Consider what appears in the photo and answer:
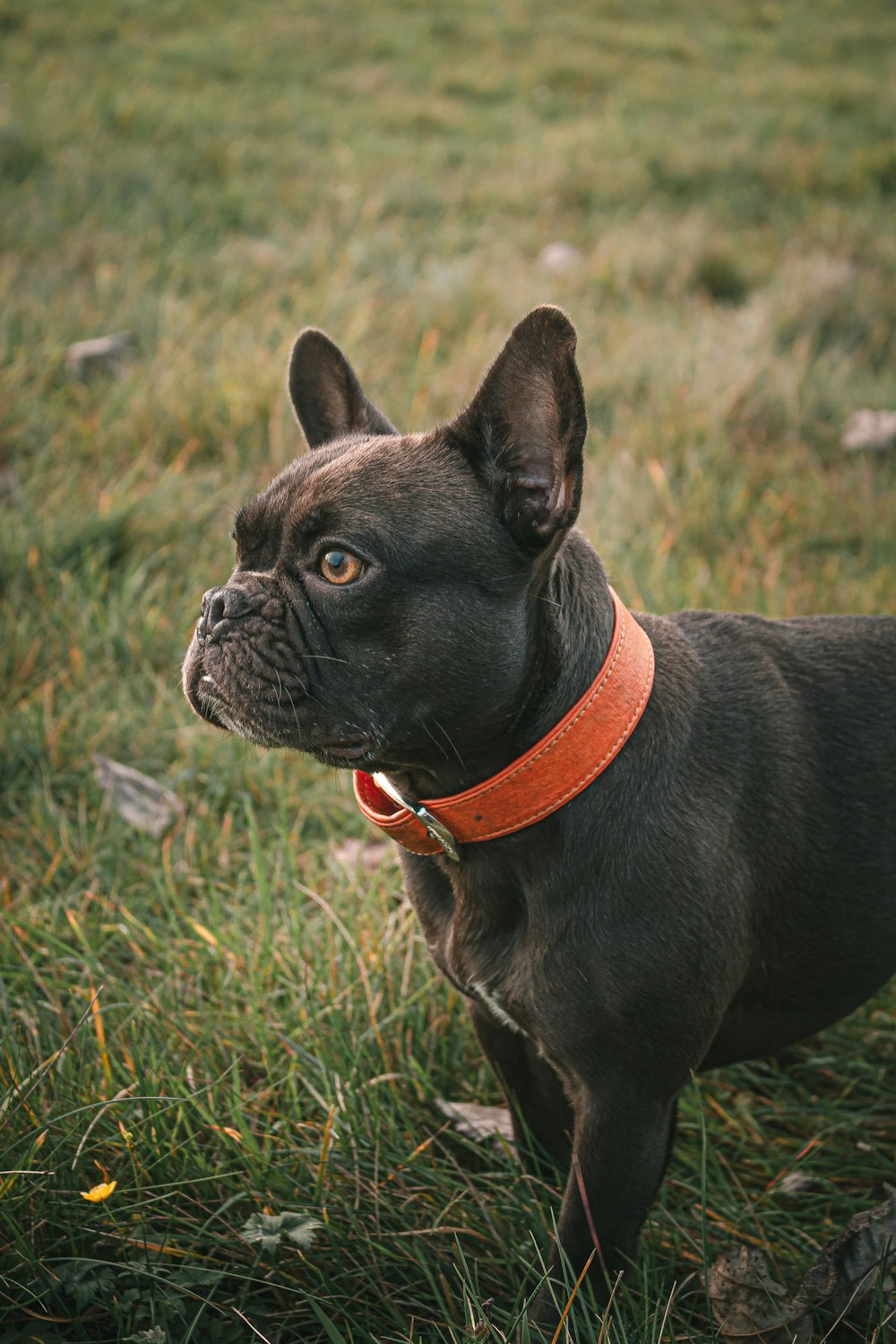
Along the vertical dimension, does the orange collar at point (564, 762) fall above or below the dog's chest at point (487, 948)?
above

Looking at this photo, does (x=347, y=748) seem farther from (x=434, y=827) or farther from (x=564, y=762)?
(x=564, y=762)

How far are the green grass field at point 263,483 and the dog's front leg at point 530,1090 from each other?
11 centimetres

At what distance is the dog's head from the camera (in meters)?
1.97

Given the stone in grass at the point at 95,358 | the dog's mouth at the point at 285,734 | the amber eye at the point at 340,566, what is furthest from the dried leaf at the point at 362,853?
the stone in grass at the point at 95,358

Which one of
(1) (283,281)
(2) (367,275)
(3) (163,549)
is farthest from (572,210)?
(3) (163,549)

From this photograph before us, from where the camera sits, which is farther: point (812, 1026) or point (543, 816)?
point (812, 1026)

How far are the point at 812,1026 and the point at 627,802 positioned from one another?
0.77 metres

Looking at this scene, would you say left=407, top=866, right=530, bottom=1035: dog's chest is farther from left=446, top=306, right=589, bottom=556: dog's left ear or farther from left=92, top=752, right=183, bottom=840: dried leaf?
left=92, top=752, right=183, bottom=840: dried leaf

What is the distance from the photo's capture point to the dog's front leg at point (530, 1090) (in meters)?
2.38

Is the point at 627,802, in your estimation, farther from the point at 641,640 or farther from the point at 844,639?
the point at 844,639

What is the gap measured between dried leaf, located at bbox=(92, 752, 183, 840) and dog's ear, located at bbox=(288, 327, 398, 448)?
1.28 m

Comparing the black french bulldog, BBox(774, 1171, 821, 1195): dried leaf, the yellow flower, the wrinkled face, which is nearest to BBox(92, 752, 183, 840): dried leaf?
the black french bulldog

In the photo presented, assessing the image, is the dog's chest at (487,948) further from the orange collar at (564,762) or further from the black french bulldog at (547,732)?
the orange collar at (564,762)

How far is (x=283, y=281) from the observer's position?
6203mm
